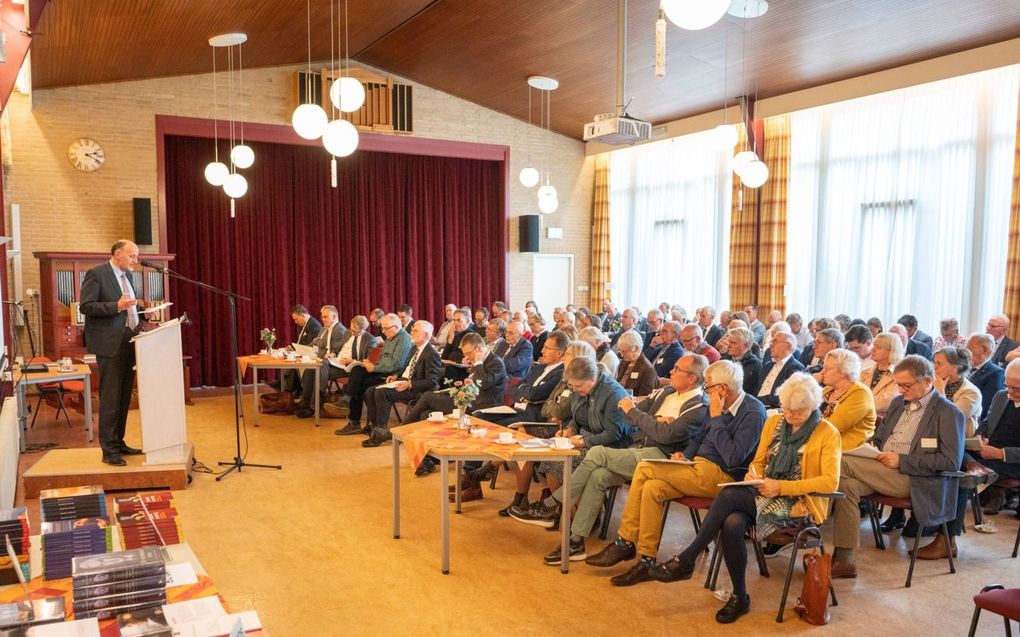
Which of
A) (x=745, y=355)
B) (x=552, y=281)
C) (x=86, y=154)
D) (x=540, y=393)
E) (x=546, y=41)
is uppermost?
(x=546, y=41)

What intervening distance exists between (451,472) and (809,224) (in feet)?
21.6

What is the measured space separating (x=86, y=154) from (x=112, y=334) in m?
5.60

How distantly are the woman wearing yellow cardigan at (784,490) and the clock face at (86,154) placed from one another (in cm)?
948

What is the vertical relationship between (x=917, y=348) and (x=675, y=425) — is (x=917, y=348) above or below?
above

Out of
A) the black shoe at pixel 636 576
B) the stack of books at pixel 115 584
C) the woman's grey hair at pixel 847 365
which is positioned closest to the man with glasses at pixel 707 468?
the black shoe at pixel 636 576

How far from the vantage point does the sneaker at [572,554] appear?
445 centimetres

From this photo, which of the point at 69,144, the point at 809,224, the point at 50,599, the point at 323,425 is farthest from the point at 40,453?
the point at 809,224

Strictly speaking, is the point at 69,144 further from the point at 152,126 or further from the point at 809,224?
the point at 809,224

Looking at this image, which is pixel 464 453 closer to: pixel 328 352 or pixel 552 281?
pixel 328 352

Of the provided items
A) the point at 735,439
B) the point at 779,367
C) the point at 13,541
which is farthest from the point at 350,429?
the point at 13,541

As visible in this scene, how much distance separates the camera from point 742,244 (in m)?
10.9

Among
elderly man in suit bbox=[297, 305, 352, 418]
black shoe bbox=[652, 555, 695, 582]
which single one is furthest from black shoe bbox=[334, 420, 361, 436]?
black shoe bbox=[652, 555, 695, 582]

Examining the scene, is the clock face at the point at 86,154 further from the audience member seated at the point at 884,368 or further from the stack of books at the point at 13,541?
the audience member seated at the point at 884,368

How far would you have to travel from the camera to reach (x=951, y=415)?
4.20 meters
